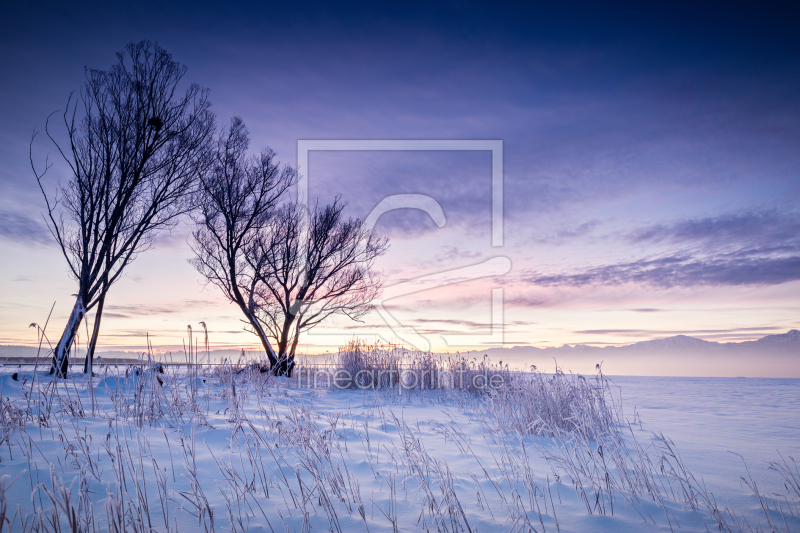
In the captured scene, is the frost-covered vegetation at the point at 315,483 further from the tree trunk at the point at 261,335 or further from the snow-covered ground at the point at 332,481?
the tree trunk at the point at 261,335

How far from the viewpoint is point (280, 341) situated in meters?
14.3

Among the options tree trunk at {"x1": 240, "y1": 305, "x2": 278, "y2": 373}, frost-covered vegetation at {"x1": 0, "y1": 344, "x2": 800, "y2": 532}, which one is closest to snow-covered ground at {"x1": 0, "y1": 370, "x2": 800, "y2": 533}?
frost-covered vegetation at {"x1": 0, "y1": 344, "x2": 800, "y2": 532}

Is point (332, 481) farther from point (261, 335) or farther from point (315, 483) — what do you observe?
point (261, 335)

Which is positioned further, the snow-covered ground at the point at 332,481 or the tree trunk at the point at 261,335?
the tree trunk at the point at 261,335

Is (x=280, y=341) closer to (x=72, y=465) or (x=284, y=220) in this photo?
(x=284, y=220)

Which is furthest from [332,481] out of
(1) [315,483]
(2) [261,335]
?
Answer: (2) [261,335]

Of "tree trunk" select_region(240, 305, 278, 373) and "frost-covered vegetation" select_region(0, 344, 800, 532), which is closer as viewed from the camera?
"frost-covered vegetation" select_region(0, 344, 800, 532)

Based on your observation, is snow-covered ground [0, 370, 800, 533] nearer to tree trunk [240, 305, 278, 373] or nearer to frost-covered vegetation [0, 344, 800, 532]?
frost-covered vegetation [0, 344, 800, 532]

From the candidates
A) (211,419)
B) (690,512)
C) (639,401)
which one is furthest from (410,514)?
(639,401)

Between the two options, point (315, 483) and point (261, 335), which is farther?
point (261, 335)

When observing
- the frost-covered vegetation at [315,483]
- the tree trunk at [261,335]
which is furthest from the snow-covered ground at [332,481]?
the tree trunk at [261,335]

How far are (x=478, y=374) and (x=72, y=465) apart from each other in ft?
28.9

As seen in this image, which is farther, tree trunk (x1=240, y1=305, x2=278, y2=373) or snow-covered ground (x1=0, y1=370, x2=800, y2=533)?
tree trunk (x1=240, y1=305, x2=278, y2=373)

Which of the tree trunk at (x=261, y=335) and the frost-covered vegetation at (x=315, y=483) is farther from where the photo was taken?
the tree trunk at (x=261, y=335)
